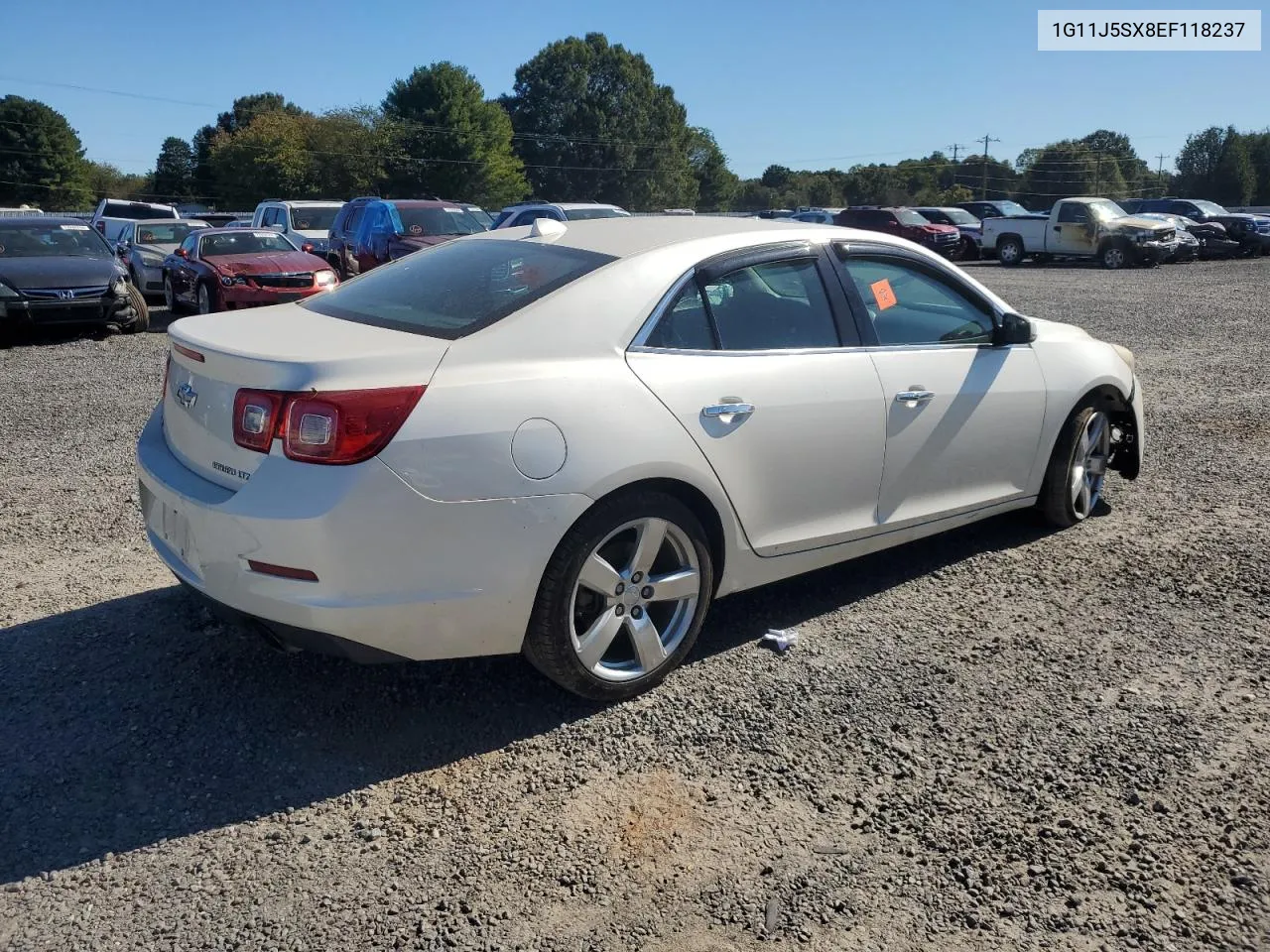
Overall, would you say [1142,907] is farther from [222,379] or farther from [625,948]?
[222,379]

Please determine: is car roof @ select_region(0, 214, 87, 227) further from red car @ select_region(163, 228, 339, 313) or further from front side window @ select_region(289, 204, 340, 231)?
front side window @ select_region(289, 204, 340, 231)

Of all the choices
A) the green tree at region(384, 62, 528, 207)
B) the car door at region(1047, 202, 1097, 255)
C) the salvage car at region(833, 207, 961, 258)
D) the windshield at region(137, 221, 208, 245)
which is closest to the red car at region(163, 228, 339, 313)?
the windshield at region(137, 221, 208, 245)

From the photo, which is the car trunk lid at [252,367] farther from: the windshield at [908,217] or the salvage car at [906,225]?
the windshield at [908,217]

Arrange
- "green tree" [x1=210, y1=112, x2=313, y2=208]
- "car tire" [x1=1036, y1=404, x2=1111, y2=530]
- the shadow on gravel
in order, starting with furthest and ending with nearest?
"green tree" [x1=210, y1=112, x2=313, y2=208], "car tire" [x1=1036, y1=404, x2=1111, y2=530], the shadow on gravel

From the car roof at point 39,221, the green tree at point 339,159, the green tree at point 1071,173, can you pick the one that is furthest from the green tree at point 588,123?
the car roof at point 39,221

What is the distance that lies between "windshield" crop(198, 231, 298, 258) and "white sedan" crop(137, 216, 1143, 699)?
11396 millimetres

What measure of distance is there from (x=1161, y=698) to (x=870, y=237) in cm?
212

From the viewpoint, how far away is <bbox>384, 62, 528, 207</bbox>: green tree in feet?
264

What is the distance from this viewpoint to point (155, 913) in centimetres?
259

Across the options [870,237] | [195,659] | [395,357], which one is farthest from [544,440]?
→ [870,237]

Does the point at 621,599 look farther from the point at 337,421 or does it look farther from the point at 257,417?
the point at 257,417

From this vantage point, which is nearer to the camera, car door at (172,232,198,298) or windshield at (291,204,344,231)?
car door at (172,232,198,298)

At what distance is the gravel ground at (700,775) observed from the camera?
260cm

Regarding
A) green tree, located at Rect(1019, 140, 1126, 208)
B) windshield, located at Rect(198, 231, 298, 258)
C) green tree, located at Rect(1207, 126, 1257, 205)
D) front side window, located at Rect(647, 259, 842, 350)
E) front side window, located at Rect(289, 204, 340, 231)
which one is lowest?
front side window, located at Rect(647, 259, 842, 350)
